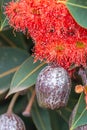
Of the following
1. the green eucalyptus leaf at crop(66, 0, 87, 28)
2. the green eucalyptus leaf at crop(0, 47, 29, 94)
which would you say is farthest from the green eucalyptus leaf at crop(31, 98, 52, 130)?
the green eucalyptus leaf at crop(66, 0, 87, 28)

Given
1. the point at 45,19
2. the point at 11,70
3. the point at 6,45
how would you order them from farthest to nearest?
1. the point at 6,45
2. the point at 11,70
3. the point at 45,19

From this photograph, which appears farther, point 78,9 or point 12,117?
point 12,117

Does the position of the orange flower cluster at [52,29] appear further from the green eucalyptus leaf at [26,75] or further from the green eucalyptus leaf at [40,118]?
the green eucalyptus leaf at [40,118]

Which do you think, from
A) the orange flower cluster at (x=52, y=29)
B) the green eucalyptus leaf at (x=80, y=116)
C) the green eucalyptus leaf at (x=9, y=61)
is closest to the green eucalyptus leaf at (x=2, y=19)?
the orange flower cluster at (x=52, y=29)

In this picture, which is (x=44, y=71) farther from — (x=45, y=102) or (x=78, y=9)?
(x=78, y=9)

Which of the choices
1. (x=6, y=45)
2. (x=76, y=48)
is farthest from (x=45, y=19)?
(x=6, y=45)

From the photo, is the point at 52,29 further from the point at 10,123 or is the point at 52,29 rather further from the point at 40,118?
the point at 40,118

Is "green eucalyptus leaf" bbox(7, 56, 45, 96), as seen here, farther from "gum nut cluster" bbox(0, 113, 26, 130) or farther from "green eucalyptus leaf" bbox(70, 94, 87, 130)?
"green eucalyptus leaf" bbox(70, 94, 87, 130)
